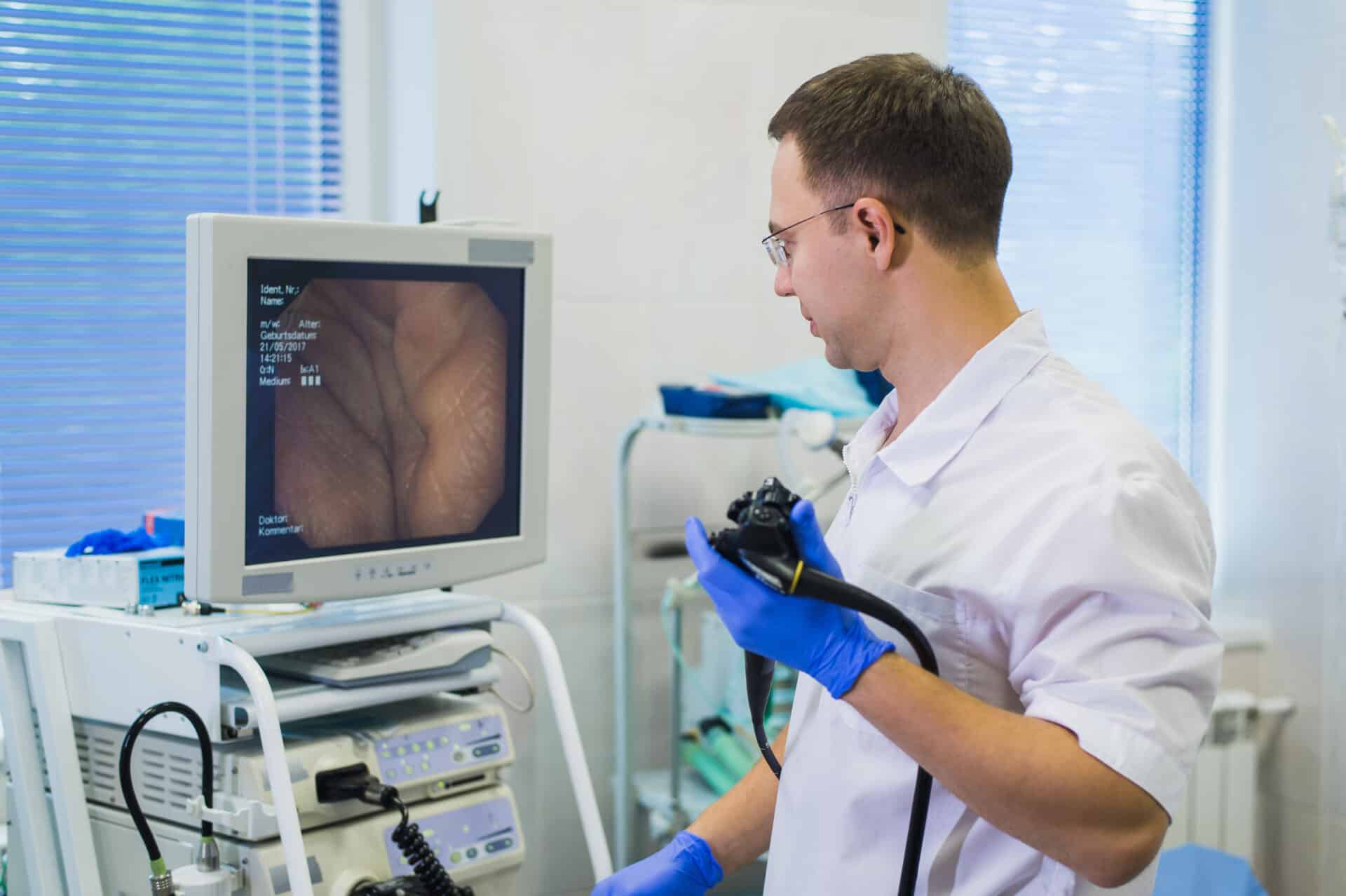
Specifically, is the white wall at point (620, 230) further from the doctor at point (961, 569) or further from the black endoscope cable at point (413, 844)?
the doctor at point (961, 569)

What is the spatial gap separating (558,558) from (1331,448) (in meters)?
1.61

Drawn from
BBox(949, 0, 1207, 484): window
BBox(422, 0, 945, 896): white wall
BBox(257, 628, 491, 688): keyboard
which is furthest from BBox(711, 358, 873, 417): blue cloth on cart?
BBox(949, 0, 1207, 484): window

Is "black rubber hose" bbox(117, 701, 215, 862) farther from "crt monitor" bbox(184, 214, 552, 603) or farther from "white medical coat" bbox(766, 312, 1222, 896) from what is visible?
"white medical coat" bbox(766, 312, 1222, 896)

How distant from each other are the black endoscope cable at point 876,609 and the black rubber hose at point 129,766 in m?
0.70

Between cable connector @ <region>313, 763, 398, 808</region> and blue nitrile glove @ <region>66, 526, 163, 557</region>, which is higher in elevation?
blue nitrile glove @ <region>66, 526, 163, 557</region>

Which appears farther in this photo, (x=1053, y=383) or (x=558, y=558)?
(x=558, y=558)

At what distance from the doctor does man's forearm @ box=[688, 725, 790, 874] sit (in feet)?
0.21

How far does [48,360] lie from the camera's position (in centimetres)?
220

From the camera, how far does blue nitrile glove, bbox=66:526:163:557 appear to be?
164 cm

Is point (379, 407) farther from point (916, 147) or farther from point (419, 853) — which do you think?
point (916, 147)

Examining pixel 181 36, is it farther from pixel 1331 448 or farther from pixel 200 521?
pixel 1331 448

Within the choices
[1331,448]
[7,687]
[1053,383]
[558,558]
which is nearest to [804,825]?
[1053,383]

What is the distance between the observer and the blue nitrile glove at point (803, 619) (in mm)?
1020

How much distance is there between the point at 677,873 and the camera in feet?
4.30
